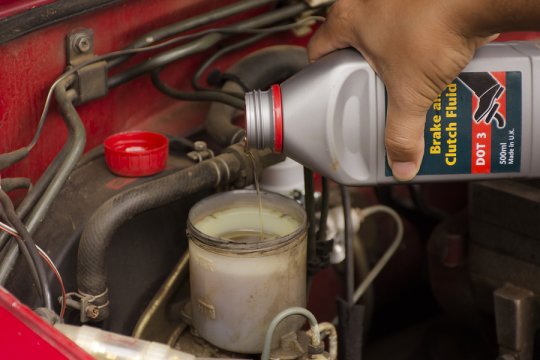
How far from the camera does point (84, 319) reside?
1.02m

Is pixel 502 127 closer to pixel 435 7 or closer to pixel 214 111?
pixel 435 7

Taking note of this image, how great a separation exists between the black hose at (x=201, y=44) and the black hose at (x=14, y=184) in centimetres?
20

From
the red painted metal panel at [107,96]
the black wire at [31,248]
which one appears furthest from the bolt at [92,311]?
the red painted metal panel at [107,96]

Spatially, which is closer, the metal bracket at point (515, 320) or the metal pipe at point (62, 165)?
the metal pipe at point (62, 165)

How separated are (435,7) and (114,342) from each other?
49 cm

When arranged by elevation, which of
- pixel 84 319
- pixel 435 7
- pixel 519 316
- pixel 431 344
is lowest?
pixel 431 344

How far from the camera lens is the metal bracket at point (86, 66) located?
3.61 ft

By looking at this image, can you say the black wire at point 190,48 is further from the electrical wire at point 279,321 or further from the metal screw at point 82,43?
the electrical wire at point 279,321

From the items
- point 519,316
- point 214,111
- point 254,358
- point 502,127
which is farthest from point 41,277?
point 519,316

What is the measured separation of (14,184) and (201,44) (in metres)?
0.38

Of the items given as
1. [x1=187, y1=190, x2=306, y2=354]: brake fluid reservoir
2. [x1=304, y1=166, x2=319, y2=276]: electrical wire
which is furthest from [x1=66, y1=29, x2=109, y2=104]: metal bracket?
[x1=304, y1=166, x2=319, y2=276]: electrical wire

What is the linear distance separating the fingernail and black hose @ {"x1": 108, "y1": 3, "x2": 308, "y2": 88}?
401 mm

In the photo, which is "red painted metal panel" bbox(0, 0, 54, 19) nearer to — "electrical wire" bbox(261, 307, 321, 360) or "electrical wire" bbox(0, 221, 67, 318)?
"electrical wire" bbox(0, 221, 67, 318)

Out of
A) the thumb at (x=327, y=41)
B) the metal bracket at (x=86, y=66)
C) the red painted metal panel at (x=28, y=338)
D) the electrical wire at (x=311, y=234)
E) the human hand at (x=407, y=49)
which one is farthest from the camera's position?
the electrical wire at (x=311, y=234)
